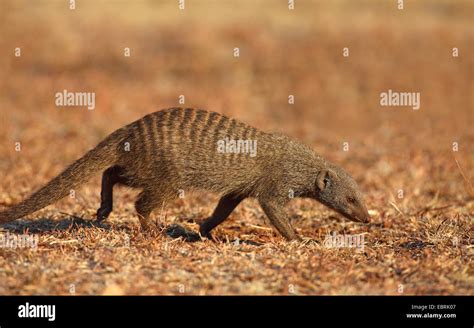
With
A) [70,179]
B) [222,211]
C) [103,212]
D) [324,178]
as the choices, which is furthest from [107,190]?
[324,178]

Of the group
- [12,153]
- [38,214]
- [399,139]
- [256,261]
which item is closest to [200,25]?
[399,139]

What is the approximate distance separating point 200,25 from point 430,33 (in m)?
5.82

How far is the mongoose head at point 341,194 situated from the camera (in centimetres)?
572

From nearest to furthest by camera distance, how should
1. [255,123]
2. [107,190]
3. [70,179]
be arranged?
[70,179], [107,190], [255,123]

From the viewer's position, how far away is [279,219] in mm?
5445

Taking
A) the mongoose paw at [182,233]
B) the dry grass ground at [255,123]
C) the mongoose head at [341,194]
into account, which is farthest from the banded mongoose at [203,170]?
the dry grass ground at [255,123]

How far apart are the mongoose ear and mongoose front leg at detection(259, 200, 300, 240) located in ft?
1.41

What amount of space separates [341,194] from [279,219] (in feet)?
2.19

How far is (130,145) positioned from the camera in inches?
210

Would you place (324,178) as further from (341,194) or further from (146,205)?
(146,205)

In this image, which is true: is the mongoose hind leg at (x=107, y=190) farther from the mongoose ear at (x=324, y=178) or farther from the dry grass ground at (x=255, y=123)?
the mongoose ear at (x=324, y=178)

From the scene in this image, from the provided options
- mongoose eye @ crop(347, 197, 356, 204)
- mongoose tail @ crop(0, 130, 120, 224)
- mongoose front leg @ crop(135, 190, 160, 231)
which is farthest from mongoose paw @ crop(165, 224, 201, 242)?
mongoose eye @ crop(347, 197, 356, 204)

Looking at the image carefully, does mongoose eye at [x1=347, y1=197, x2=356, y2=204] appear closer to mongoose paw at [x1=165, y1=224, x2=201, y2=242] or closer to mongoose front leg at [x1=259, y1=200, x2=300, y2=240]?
mongoose front leg at [x1=259, y1=200, x2=300, y2=240]

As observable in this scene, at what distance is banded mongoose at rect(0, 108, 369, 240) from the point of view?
530 cm
